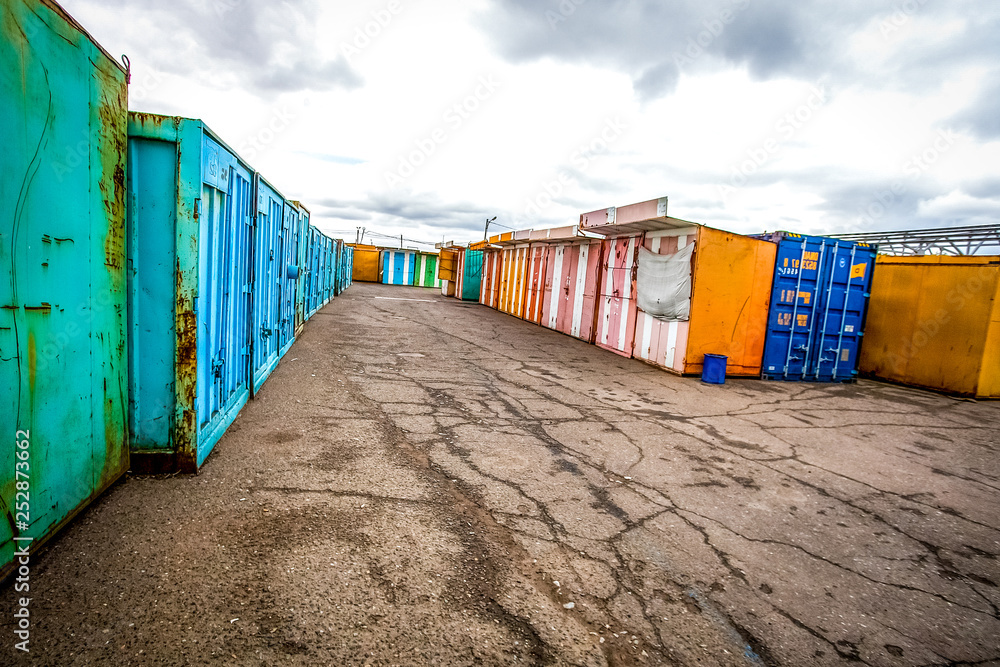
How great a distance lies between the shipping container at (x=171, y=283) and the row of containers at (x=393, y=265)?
35872 millimetres

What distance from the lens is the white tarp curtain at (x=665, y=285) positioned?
939 cm

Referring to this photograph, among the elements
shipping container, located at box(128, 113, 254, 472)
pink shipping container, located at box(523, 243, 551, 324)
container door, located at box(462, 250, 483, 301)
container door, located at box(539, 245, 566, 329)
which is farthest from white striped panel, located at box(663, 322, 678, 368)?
container door, located at box(462, 250, 483, 301)

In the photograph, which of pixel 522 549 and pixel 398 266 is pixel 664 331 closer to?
pixel 522 549

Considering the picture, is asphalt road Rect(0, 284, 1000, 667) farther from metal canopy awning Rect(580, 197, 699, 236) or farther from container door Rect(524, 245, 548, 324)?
container door Rect(524, 245, 548, 324)

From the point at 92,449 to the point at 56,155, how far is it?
5.54 feet

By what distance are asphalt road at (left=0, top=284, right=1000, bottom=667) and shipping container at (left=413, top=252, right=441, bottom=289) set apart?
113ft

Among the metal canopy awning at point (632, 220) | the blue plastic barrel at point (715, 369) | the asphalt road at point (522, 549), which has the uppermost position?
the metal canopy awning at point (632, 220)

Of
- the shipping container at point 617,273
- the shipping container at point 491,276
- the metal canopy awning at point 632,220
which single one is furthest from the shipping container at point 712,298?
the shipping container at point 491,276

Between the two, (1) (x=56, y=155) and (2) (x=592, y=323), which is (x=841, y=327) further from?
(1) (x=56, y=155)

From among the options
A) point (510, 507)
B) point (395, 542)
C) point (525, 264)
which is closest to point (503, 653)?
point (395, 542)

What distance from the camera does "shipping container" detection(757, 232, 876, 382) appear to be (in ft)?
31.6

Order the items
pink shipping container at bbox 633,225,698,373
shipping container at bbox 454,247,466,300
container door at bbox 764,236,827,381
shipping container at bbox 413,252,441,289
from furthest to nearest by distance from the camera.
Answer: shipping container at bbox 413,252,441,289, shipping container at bbox 454,247,466,300, container door at bbox 764,236,827,381, pink shipping container at bbox 633,225,698,373

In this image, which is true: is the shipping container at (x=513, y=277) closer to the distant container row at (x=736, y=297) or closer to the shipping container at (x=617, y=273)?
the shipping container at (x=617, y=273)

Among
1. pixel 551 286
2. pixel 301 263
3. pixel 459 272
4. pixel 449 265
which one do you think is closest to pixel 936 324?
pixel 551 286
